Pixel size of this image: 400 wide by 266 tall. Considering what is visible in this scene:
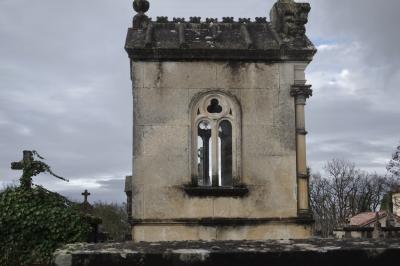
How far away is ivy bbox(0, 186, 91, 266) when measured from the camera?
10898mm

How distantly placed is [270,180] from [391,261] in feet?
25.9

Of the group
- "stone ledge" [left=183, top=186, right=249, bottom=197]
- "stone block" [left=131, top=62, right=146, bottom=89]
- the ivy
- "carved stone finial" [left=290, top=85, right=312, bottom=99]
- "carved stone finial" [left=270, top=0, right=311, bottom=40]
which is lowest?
the ivy

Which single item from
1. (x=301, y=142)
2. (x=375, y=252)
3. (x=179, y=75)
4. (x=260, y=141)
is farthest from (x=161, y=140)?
(x=375, y=252)

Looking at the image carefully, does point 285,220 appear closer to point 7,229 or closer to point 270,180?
point 270,180

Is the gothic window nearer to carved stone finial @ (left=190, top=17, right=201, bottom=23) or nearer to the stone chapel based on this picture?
the stone chapel

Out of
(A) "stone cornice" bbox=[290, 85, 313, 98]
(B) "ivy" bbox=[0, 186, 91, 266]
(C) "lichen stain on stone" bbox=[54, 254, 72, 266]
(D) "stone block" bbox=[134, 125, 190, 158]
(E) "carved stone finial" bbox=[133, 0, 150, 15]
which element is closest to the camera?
(C) "lichen stain on stone" bbox=[54, 254, 72, 266]

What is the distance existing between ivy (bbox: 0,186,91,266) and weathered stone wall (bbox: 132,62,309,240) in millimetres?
1665

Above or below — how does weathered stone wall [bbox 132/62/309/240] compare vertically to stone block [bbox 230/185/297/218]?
above

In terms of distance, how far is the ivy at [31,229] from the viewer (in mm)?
10898

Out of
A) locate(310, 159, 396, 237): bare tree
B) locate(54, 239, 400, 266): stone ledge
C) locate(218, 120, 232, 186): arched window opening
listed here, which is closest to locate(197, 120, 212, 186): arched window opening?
locate(218, 120, 232, 186): arched window opening

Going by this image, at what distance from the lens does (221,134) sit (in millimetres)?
13234

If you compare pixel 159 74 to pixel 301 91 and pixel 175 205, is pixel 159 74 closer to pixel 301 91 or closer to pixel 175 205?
pixel 175 205

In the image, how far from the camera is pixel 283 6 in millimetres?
13430

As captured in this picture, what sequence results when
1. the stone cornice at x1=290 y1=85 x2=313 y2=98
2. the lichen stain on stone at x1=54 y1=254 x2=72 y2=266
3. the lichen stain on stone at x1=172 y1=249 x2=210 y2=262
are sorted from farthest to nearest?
the stone cornice at x1=290 y1=85 x2=313 y2=98
the lichen stain on stone at x1=172 y1=249 x2=210 y2=262
the lichen stain on stone at x1=54 y1=254 x2=72 y2=266
